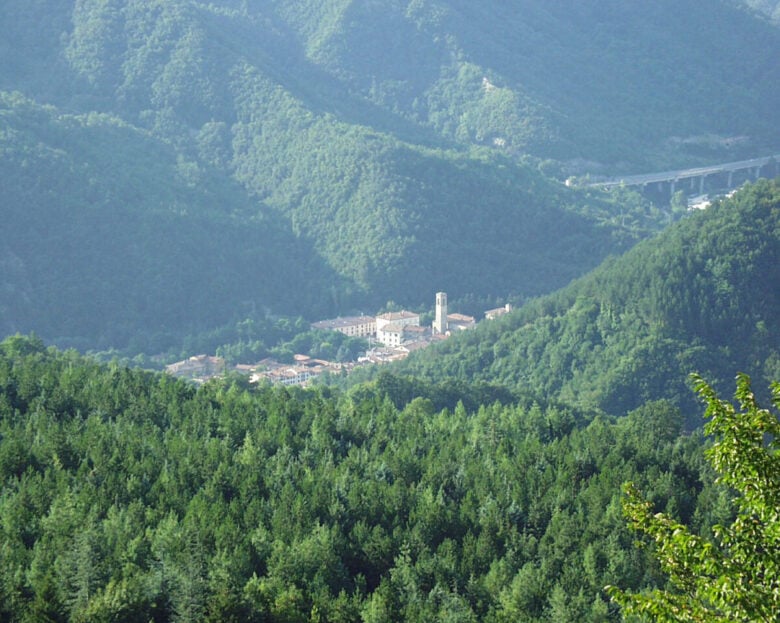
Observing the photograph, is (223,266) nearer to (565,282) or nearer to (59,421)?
(565,282)

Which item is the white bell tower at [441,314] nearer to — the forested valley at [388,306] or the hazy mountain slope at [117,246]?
the forested valley at [388,306]

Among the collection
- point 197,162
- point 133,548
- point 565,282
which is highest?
point 197,162

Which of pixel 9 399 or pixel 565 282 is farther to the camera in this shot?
pixel 565 282

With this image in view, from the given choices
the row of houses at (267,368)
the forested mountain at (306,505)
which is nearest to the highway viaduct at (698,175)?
the row of houses at (267,368)

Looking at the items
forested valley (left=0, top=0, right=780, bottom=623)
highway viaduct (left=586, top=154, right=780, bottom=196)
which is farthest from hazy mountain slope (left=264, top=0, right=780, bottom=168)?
highway viaduct (left=586, top=154, right=780, bottom=196)

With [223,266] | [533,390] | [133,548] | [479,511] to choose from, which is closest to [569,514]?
[479,511]

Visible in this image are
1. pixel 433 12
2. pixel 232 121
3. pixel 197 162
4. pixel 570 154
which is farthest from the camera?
pixel 433 12
